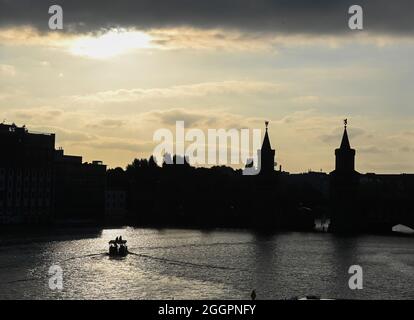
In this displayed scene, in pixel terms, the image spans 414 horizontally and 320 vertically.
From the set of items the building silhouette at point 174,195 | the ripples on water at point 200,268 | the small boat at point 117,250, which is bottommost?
the ripples on water at point 200,268

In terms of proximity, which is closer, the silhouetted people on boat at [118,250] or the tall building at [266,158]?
the silhouetted people on boat at [118,250]

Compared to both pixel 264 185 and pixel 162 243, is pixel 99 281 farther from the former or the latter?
pixel 264 185

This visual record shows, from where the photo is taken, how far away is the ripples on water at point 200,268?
48.9m

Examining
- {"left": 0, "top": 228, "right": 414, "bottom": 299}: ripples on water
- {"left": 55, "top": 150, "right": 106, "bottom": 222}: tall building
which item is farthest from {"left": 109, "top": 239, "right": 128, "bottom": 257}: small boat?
{"left": 55, "top": 150, "right": 106, "bottom": 222}: tall building

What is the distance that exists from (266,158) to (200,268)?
8848 centimetres

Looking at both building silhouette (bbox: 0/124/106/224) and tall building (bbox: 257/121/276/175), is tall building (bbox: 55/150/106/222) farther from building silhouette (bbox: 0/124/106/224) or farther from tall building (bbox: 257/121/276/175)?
tall building (bbox: 257/121/276/175)

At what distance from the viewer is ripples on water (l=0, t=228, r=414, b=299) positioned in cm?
4894

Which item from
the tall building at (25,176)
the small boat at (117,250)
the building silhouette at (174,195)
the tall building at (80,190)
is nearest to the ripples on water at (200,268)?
the small boat at (117,250)

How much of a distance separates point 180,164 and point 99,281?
12253 centimetres

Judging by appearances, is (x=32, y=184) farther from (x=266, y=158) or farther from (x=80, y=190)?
(x=266, y=158)

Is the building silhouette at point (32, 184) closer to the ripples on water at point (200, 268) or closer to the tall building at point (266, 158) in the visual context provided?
the ripples on water at point (200, 268)

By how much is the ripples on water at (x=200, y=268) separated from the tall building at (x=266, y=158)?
157 ft

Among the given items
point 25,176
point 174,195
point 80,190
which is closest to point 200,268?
point 25,176

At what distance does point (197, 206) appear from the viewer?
157625mm
